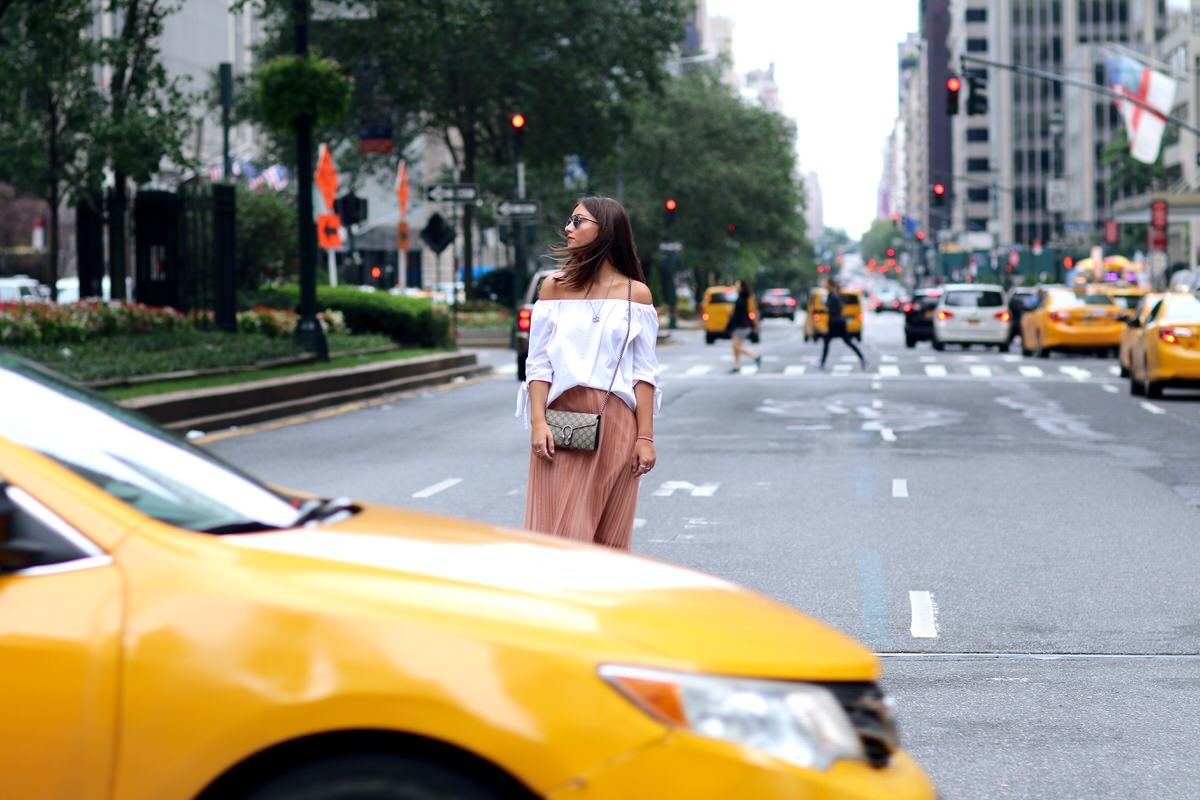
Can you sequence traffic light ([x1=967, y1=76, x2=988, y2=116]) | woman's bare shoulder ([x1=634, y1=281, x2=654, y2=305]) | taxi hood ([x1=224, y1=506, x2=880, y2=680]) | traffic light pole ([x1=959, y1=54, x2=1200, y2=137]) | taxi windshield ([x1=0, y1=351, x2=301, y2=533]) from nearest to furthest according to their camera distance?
taxi hood ([x1=224, y1=506, x2=880, y2=680]) → taxi windshield ([x1=0, y1=351, x2=301, y2=533]) → woman's bare shoulder ([x1=634, y1=281, x2=654, y2=305]) → traffic light pole ([x1=959, y1=54, x2=1200, y2=137]) → traffic light ([x1=967, y1=76, x2=988, y2=116])

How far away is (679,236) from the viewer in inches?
3265

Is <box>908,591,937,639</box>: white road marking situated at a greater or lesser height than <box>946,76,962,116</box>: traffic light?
lesser

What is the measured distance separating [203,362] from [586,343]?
61.3 ft

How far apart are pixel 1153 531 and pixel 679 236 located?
70.8m

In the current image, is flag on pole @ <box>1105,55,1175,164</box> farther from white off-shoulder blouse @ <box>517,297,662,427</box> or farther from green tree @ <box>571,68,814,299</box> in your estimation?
white off-shoulder blouse @ <box>517,297,662,427</box>

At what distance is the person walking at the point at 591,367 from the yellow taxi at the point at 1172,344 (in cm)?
1988

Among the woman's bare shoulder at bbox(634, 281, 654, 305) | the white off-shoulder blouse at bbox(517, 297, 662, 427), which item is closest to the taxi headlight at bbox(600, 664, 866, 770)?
the white off-shoulder blouse at bbox(517, 297, 662, 427)

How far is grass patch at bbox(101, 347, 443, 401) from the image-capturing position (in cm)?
2148

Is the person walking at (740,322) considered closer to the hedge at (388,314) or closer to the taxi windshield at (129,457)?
the hedge at (388,314)

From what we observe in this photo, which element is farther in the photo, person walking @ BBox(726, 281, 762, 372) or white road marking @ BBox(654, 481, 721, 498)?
person walking @ BBox(726, 281, 762, 372)

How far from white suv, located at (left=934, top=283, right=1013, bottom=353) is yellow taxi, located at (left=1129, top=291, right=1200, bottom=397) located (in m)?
20.3

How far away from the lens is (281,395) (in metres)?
23.8

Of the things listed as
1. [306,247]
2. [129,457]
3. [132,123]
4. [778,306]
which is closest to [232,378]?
[306,247]

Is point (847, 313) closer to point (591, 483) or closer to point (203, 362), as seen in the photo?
point (203, 362)
